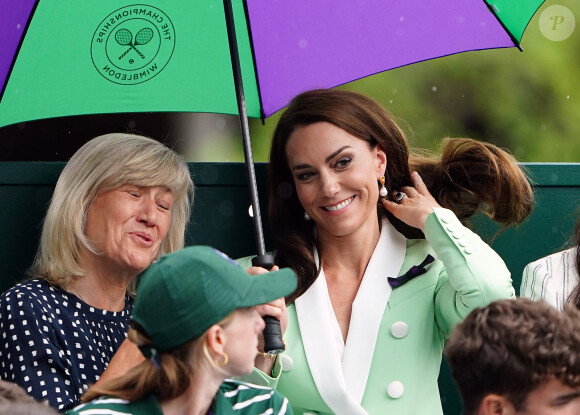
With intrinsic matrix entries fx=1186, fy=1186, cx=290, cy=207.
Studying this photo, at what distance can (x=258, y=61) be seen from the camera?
405 cm

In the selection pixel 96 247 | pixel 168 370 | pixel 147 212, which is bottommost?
pixel 168 370

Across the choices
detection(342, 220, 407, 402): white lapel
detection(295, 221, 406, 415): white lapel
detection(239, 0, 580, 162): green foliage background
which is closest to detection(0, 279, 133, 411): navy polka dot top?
detection(295, 221, 406, 415): white lapel

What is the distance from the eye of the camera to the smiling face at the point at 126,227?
12.3ft

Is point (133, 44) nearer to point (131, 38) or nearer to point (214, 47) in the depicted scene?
point (131, 38)

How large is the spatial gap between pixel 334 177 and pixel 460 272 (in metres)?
0.51

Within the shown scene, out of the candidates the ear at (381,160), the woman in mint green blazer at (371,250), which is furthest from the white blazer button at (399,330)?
the ear at (381,160)

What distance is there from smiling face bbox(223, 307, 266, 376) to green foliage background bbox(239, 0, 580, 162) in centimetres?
584

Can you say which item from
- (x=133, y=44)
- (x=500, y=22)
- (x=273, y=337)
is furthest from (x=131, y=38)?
(x=500, y=22)

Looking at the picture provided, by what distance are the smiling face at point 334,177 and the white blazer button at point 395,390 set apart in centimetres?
51

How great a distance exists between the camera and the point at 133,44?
12.7 ft

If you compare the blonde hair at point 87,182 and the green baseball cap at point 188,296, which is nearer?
the green baseball cap at point 188,296

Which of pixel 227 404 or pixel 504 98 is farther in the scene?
pixel 504 98

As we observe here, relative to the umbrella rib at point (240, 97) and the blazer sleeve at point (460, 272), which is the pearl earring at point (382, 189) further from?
the umbrella rib at point (240, 97)

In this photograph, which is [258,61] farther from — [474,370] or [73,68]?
[474,370]
